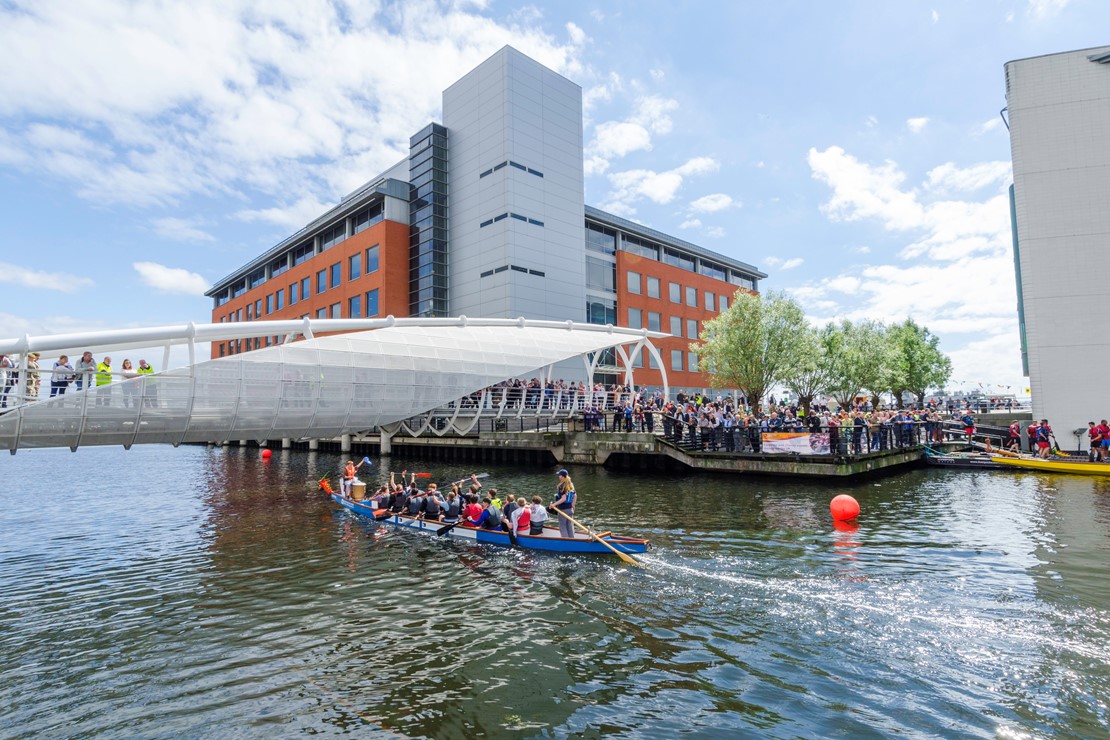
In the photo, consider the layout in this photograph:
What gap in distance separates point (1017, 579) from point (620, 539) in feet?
28.3

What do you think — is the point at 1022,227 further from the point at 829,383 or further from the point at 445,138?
the point at 445,138

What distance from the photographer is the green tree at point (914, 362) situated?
6255 cm

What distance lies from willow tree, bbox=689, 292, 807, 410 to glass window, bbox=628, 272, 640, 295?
16.2m

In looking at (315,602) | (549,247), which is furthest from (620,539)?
(549,247)

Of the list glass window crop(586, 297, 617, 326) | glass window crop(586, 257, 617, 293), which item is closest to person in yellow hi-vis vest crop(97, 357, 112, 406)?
glass window crop(586, 297, 617, 326)

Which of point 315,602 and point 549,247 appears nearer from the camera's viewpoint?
point 315,602

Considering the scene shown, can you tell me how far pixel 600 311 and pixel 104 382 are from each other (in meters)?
48.3

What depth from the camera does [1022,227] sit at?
109ft

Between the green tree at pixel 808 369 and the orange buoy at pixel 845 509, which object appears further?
the green tree at pixel 808 369

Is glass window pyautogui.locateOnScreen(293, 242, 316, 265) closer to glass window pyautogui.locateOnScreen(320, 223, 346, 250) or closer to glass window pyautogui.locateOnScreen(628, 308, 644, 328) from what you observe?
glass window pyautogui.locateOnScreen(320, 223, 346, 250)

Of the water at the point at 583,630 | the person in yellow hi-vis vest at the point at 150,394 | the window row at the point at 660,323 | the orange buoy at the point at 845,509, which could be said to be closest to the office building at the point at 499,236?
the window row at the point at 660,323

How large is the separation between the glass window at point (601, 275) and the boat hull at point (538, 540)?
4518 cm

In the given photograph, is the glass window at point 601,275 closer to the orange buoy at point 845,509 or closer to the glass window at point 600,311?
the glass window at point 600,311

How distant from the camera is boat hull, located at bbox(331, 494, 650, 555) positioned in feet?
49.1
